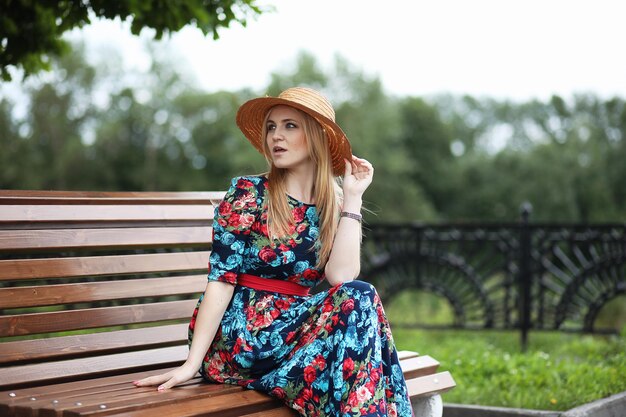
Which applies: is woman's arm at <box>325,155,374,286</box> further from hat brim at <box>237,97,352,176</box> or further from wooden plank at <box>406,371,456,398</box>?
wooden plank at <box>406,371,456,398</box>

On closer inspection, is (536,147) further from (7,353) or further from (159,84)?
(7,353)

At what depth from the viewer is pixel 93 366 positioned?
331cm

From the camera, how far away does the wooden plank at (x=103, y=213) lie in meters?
3.28

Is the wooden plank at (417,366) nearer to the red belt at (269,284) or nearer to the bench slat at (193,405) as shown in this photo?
the red belt at (269,284)

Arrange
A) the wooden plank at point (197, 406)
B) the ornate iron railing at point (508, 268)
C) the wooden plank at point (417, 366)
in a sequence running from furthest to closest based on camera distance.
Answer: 1. the ornate iron railing at point (508, 268)
2. the wooden plank at point (417, 366)
3. the wooden plank at point (197, 406)

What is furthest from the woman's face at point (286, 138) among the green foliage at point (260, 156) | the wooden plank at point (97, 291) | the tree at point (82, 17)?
the green foliage at point (260, 156)

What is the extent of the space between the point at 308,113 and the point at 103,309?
1.14 m

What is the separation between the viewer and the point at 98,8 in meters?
6.22

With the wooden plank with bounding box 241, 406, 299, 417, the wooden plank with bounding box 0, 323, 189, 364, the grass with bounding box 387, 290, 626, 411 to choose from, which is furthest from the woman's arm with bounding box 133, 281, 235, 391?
the grass with bounding box 387, 290, 626, 411

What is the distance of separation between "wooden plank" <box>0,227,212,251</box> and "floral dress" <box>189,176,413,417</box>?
586 millimetres

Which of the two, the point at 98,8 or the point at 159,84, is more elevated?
the point at 159,84

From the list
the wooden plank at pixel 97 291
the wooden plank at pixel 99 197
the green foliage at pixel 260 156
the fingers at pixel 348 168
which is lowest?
the wooden plank at pixel 97 291

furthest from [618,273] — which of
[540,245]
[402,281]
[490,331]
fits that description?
[402,281]

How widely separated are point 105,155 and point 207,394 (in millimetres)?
34421
